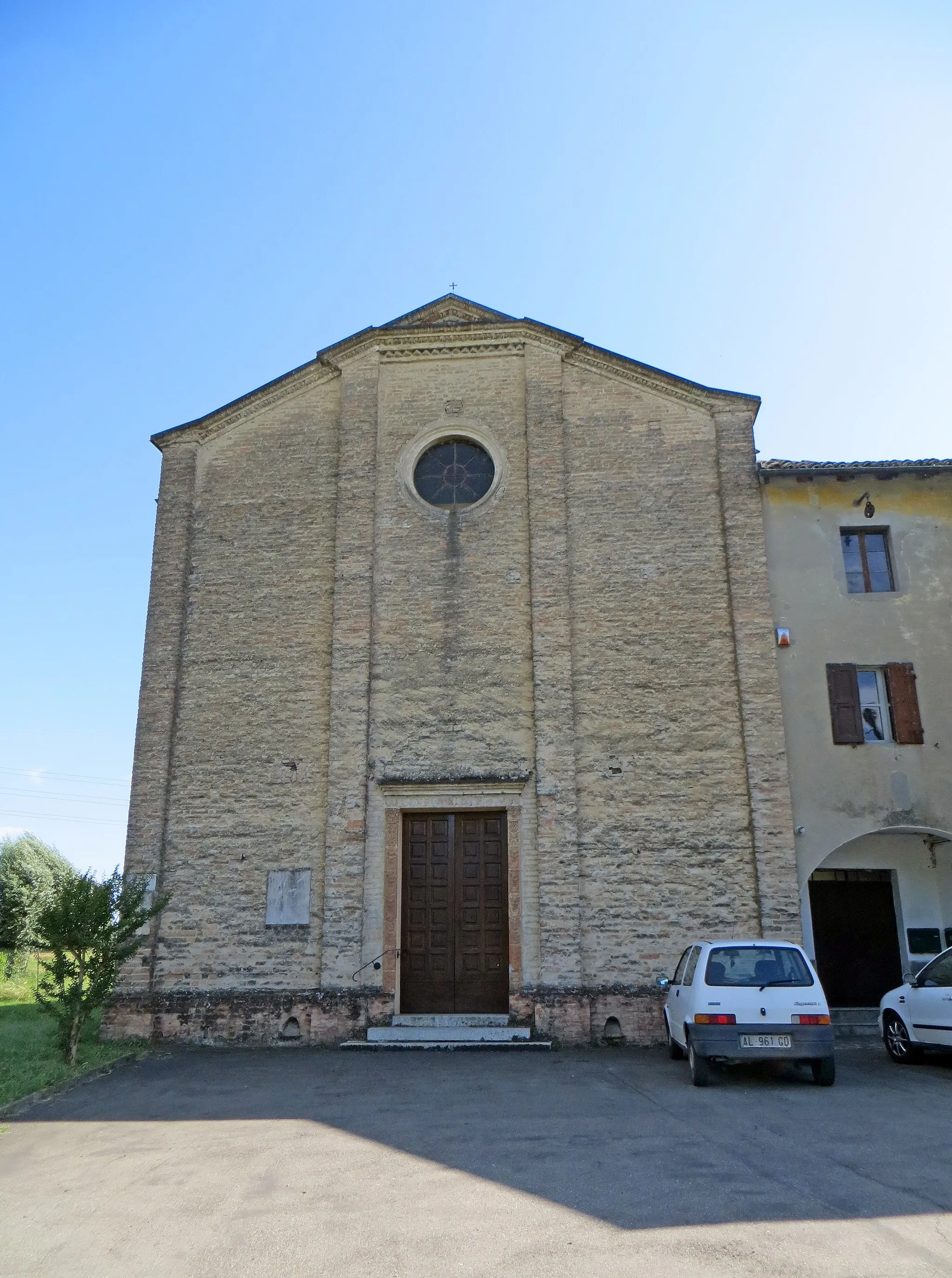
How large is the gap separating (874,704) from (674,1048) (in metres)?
6.03

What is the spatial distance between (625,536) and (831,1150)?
9.65 meters

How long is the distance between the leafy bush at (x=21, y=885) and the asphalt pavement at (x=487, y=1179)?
59.9 feet

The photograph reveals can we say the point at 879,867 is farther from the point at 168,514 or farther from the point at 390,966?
the point at 168,514

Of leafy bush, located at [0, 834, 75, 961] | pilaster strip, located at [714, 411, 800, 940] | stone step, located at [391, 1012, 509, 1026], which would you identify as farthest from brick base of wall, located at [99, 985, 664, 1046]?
leafy bush, located at [0, 834, 75, 961]

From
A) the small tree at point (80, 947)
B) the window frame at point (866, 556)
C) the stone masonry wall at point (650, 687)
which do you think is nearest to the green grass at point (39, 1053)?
the small tree at point (80, 947)

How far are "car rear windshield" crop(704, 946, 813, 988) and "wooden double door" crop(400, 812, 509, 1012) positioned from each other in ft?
13.8

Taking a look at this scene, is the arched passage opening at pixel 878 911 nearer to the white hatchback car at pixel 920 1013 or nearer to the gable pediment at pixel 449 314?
the white hatchback car at pixel 920 1013

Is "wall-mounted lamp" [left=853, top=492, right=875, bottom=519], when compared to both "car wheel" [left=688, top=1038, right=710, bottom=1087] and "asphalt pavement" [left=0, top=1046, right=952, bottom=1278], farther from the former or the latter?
"car wheel" [left=688, top=1038, right=710, bottom=1087]

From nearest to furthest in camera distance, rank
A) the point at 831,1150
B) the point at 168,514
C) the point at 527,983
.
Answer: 1. the point at 831,1150
2. the point at 527,983
3. the point at 168,514

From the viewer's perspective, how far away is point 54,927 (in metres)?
11.1

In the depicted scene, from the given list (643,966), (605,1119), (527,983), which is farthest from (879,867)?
(605,1119)

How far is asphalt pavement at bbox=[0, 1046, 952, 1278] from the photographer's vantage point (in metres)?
4.48

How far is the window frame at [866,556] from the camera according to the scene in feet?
46.3

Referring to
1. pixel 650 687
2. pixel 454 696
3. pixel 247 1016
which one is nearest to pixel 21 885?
pixel 247 1016
